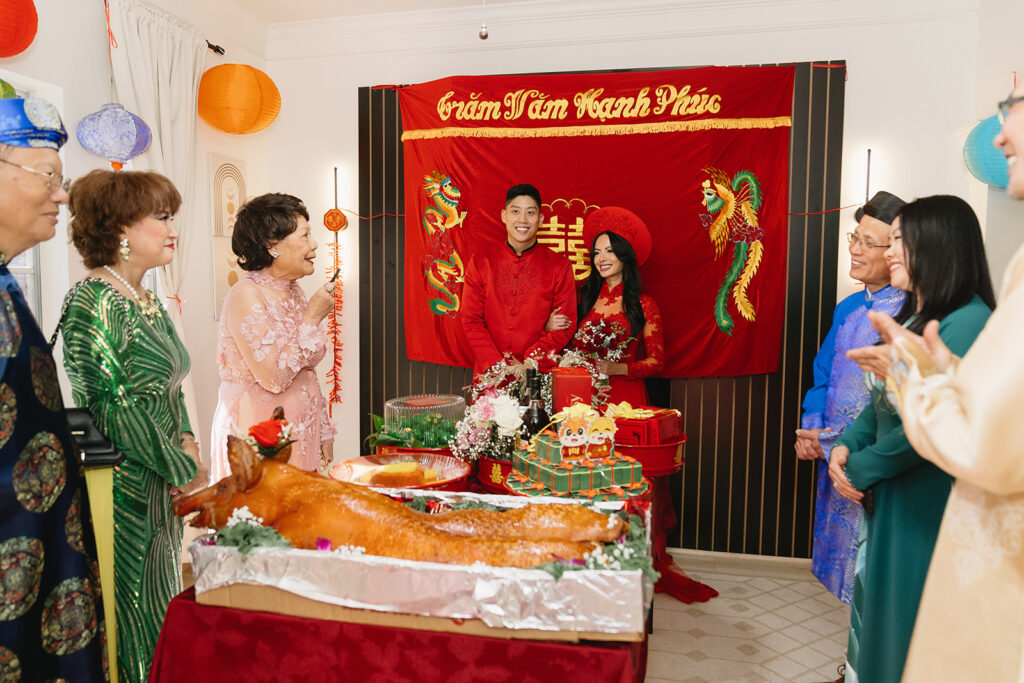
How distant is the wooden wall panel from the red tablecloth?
3.17 metres

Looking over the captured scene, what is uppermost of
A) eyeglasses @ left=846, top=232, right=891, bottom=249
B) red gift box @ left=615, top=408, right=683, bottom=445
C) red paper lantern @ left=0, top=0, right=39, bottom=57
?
red paper lantern @ left=0, top=0, right=39, bottom=57

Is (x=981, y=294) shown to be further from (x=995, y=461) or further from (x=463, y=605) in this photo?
(x=463, y=605)

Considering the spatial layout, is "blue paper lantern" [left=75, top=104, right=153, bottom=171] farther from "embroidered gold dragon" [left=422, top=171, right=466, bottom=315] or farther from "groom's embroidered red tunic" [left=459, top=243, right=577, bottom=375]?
"groom's embroidered red tunic" [left=459, top=243, right=577, bottom=375]

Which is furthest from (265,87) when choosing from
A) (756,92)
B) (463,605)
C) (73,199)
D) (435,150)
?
(463,605)

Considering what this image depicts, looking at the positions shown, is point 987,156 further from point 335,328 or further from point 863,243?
point 335,328

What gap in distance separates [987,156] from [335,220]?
375cm

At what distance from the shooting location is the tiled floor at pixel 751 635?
10.2ft

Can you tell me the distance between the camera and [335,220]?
16.3 ft

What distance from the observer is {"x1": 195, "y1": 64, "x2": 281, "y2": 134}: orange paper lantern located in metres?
4.27

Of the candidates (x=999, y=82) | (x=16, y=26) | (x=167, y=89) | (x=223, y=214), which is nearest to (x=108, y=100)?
(x=167, y=89)

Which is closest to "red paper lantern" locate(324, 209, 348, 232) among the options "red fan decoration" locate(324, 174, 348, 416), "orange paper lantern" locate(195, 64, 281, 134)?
"red fan decoration" locate(324, 174, 348, 416)

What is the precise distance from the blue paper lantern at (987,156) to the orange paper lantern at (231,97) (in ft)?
12.7

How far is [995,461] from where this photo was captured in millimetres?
1195

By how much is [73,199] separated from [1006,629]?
2.49 metres
